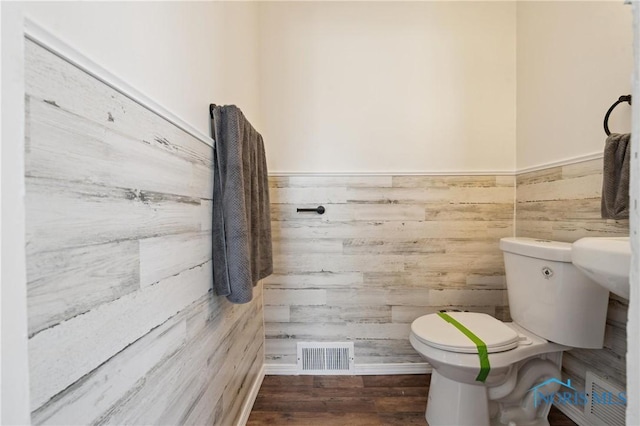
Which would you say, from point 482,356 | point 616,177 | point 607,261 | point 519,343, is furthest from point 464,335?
point 616,177

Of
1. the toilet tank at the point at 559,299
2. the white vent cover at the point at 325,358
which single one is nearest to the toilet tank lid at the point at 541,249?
the toilet tank at the point at 559,299

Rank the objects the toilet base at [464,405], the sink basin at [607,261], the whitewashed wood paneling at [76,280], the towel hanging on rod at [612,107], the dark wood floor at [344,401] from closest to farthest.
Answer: the whitewashed wood paneling at [76,280] < the sink basin at [607,261] < the towel hanging on rod at [612,107] < the toilet base at [464,405] < the dark wood floor at [344,401]

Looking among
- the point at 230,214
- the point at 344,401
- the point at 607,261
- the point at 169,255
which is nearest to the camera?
the point at 607,261

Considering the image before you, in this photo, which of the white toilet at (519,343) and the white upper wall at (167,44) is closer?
the white upper wall at (167,44)

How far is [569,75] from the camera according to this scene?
136cm

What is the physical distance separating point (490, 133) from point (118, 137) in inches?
73.8

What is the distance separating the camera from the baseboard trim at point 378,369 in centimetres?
169

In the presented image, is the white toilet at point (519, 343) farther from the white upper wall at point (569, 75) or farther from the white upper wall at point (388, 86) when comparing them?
the white upper wall at point (388, 86)

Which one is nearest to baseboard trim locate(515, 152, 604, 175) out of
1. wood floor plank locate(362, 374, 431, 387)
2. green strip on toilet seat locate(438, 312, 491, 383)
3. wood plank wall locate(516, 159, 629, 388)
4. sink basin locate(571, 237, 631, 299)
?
wood plank wall locate(516, 159, 629, 388)

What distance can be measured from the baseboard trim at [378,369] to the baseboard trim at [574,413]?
24.6 inches

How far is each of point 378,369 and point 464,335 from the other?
2.32 ft

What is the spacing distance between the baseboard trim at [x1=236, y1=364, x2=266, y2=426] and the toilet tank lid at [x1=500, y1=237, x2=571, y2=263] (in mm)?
1468

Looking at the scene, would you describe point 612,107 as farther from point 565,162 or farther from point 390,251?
point 390,251

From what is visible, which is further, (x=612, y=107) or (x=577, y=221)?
(x=577, y=221)
